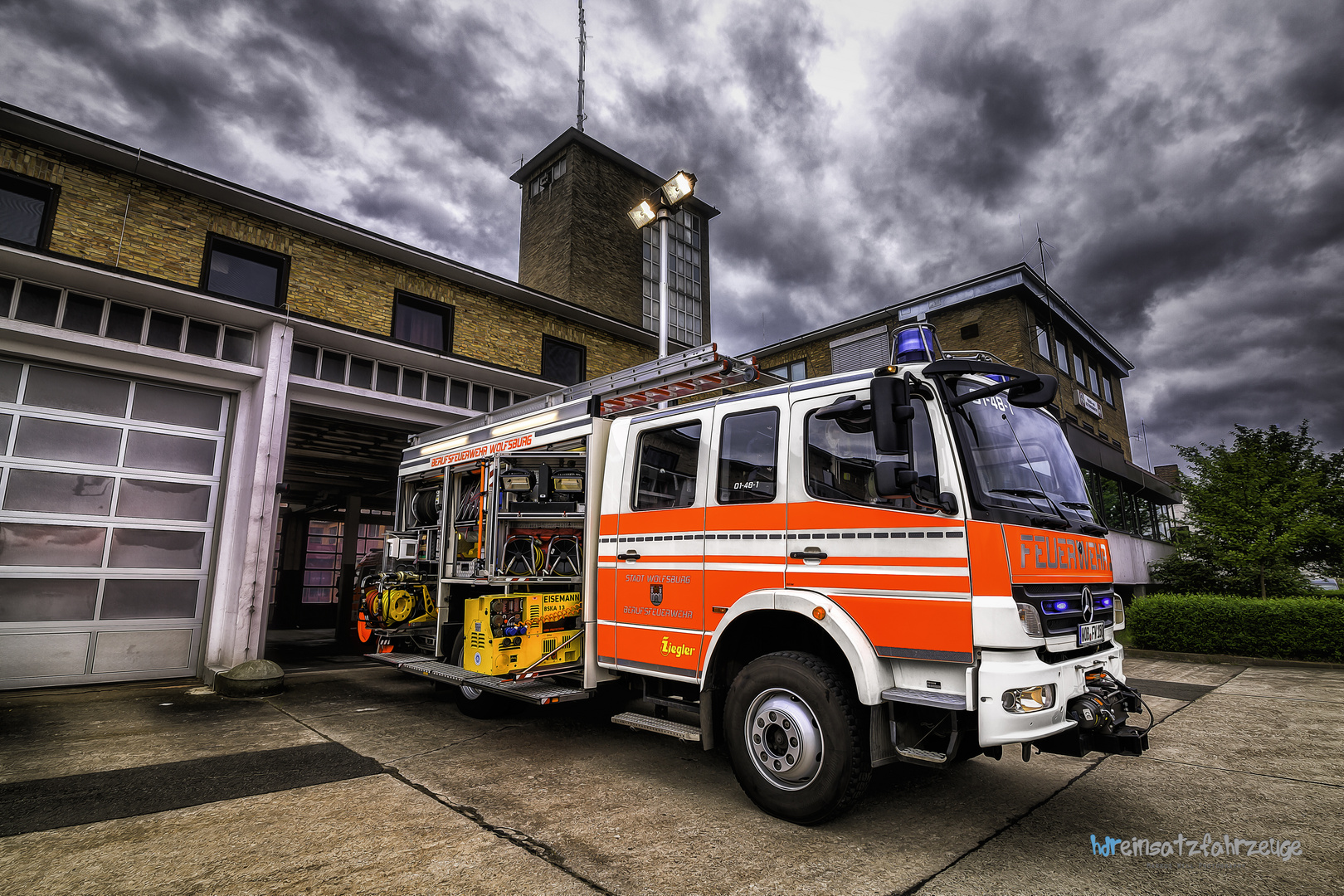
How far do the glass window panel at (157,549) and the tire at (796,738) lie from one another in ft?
26.8

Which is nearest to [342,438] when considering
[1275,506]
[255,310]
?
[255,310]

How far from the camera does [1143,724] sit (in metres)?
6.41

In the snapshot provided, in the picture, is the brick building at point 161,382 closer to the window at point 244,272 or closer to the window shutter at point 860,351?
the window at point 244,272

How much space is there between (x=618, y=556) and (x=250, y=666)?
572 centimetres

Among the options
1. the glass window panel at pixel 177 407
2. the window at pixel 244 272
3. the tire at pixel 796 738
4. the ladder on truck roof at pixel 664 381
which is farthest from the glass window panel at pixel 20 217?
the tire at pixel 796 738

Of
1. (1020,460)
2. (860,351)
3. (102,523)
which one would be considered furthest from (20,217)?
(860,351)

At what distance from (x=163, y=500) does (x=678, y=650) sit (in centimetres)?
786

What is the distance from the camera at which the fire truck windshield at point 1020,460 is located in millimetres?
3650

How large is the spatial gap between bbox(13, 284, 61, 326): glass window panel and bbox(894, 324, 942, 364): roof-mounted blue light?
9516mm

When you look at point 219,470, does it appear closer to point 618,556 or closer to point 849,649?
point 618,556

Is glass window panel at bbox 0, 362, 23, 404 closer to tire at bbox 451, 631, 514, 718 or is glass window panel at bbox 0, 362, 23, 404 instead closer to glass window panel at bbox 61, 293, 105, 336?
glass window panel at bbox 61, 293, 105, 336

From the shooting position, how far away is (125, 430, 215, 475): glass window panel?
27.2 feet

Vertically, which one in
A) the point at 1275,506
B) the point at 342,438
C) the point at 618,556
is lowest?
the point at 618,556

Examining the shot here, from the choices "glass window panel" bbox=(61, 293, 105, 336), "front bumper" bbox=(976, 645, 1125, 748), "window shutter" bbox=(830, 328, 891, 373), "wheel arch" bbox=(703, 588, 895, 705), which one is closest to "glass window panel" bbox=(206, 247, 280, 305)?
"glass window panel" bbox=(61, 293, 105, 336)
